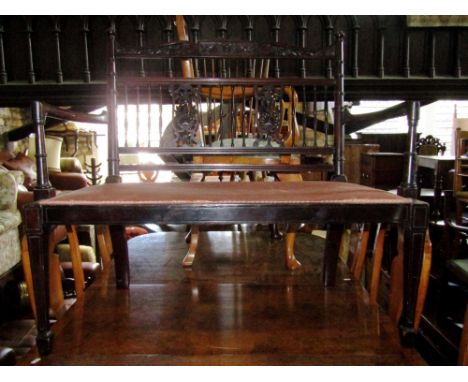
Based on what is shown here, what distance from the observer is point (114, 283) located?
1.43m

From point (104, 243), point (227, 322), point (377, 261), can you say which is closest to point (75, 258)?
point (104, 243)

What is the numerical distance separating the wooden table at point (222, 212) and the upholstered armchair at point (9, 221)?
8.10ft

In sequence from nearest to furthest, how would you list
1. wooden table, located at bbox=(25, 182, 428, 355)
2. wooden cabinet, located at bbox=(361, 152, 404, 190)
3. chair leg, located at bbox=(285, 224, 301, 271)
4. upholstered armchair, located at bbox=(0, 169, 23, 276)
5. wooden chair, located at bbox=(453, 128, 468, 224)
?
wooden table, located at bbox=(25, 182, 428, 355), chair leg, located at bbox=(285, 224, 301, 271), upholstered armchair, located at bbox=(0, 169, 23, 276), wooden chair, located at bbox=(453, 128, 468, 224), wooden cabinet, located at bbox=(361, 152, 404, 190)

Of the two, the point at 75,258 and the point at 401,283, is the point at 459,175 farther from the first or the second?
the point at 75,258

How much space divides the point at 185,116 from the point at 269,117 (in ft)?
1.06

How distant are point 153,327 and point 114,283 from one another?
1.43 ft

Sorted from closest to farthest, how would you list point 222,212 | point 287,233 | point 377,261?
1. point 222,212
2. point 377,261
3. point 287,233

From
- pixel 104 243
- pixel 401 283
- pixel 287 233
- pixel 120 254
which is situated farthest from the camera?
pixel 104 243

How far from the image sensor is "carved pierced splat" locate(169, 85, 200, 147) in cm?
145

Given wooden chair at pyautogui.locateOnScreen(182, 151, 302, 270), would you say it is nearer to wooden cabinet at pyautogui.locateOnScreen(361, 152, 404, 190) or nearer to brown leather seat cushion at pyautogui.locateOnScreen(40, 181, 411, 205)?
brown leather seat cushion at pyautogui.locateOnScreen(40, 181, 411, 205)

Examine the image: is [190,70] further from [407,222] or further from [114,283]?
[407,222]

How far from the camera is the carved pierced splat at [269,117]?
148 centimetres

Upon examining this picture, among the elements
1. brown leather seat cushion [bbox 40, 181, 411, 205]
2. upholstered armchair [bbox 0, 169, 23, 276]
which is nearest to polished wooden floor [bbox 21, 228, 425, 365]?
brown leather seat cushion [bbox 40, 181, 411, 205]

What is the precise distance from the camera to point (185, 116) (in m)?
1.45
